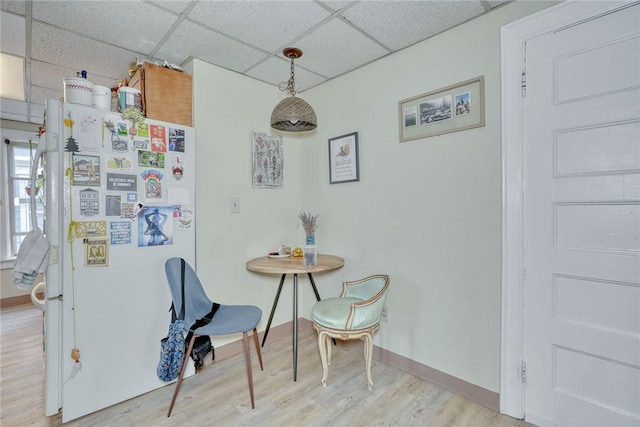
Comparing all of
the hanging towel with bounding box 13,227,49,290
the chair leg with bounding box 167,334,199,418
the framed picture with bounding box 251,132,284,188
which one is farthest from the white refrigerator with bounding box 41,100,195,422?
the framed picture with bounding box 251,132,284,188

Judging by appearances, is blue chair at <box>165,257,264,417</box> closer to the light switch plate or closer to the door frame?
the light switch plate

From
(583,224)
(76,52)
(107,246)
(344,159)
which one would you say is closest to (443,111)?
(344,159)

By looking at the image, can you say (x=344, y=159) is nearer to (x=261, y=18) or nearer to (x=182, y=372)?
(x=261, y=18)

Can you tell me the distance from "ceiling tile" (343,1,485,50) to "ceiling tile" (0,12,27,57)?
2.05 metres

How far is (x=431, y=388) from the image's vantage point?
2025mm

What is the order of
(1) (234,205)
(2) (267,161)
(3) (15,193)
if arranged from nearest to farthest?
(1) (234,205) < (2) (267,161) < (3) (15,193)

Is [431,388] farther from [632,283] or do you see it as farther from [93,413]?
[93,413]

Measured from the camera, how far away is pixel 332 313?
79.6 inches

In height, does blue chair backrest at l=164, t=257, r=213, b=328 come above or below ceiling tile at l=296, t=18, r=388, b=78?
below

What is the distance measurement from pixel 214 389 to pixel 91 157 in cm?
172

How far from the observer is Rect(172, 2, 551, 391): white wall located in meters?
1.85

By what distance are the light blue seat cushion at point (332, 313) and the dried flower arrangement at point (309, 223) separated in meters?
0.79

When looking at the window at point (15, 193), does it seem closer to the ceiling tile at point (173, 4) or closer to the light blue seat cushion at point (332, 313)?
the ceiling tile at point (173, 4)

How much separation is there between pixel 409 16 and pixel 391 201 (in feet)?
4.06
